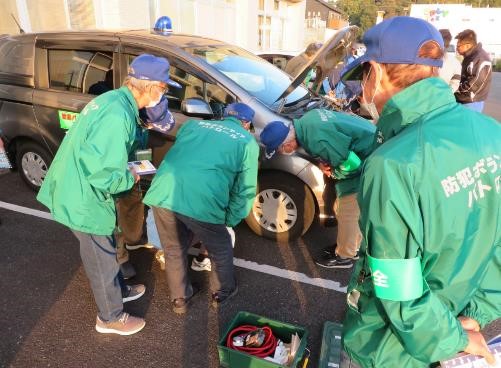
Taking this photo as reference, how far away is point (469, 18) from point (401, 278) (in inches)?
2052

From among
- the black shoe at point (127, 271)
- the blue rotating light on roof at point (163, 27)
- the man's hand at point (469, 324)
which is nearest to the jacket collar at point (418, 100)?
the man's hand at point (469, 324)

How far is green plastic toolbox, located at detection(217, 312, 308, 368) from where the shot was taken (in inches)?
83.5

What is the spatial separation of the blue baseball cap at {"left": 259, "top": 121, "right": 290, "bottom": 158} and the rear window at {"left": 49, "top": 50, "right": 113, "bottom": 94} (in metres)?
1.80

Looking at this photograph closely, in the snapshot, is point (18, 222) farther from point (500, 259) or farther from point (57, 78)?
point (500, 259)

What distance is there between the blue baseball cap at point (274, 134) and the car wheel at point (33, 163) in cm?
266

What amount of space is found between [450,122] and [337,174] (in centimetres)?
209

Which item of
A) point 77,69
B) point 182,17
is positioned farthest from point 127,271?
point 182,17

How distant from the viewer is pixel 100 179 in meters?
2.08

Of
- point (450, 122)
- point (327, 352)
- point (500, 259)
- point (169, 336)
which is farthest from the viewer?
point (169, 336)

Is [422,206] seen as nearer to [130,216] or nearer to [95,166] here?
[95,166]

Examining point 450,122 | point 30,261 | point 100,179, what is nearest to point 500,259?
point 450,122

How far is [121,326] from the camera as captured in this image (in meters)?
2.56

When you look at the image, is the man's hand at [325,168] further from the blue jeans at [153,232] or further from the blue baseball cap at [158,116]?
the blue jeans at [153,232]

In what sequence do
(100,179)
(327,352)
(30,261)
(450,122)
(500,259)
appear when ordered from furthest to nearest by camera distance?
1. (30,261)
2. (327,352)
3. (100,179)
4. (500,259)
5. (450,122)
